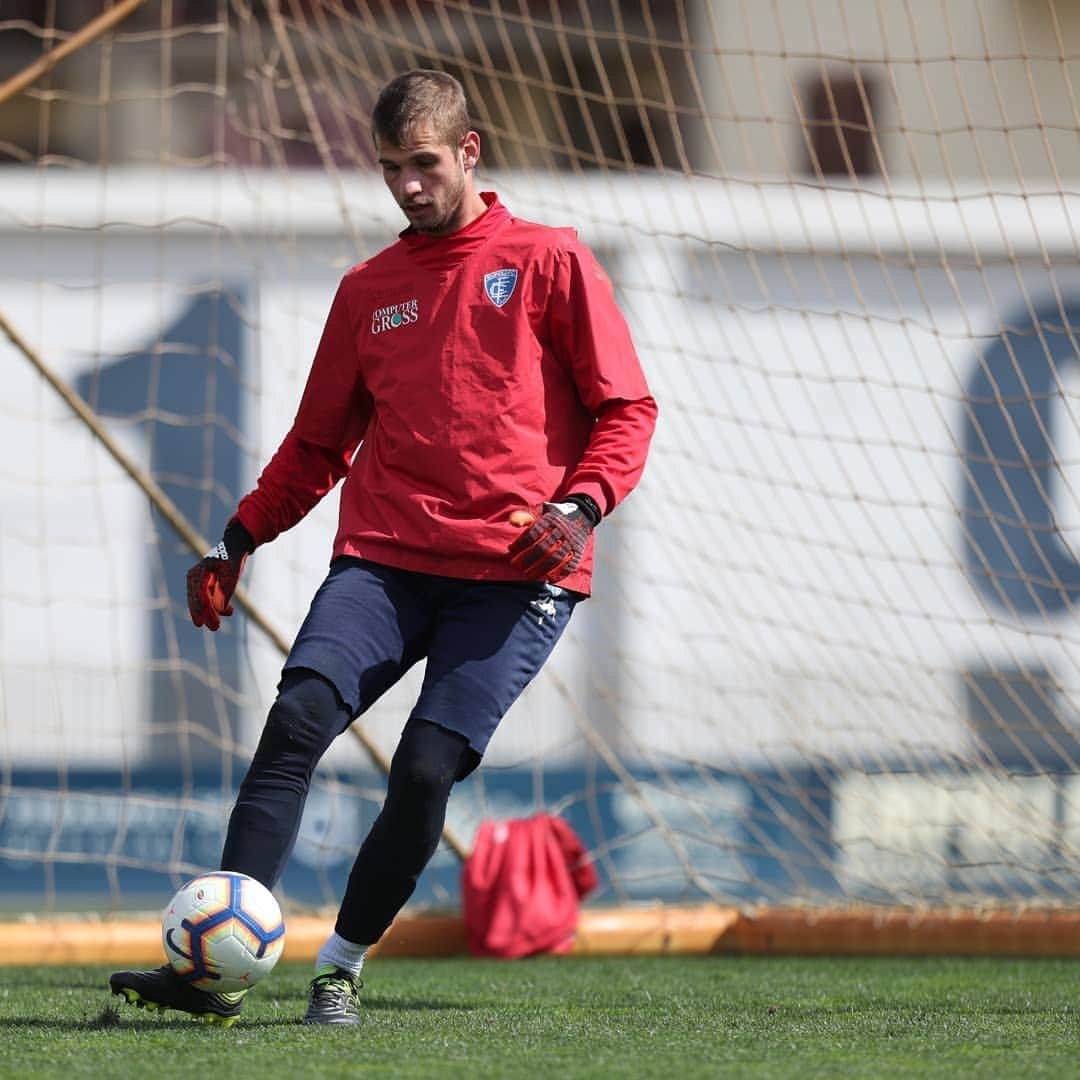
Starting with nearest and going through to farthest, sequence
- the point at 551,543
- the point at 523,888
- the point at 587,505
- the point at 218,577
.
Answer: the point at 551,543, the point at 587,505, the point at 218,577, the point at 523,888

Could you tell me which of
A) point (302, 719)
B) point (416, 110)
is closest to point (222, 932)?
point (302, 719)

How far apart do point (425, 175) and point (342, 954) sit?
1.32 meters

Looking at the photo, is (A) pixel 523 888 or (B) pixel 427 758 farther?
(A) pixel 523 888

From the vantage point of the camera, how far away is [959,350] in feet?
27.6

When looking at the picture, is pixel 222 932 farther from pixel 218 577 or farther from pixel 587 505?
pixel 587 505

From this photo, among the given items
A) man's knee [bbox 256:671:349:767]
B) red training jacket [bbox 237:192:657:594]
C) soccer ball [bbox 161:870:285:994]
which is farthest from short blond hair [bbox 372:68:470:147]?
soccer ball [bbox 161:870:285:994]

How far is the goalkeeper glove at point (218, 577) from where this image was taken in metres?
3.43

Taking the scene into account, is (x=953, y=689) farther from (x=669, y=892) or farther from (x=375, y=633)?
(x=375, y=633)

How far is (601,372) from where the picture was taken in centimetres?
334

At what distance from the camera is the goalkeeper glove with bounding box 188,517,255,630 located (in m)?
3.43

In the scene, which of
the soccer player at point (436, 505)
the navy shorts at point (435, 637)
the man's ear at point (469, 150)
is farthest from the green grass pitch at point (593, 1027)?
the man's ear at point (469, 150)

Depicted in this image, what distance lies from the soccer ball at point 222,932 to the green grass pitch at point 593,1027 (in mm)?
103

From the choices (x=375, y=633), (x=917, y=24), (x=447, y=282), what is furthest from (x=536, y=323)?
(x=917, y=24)

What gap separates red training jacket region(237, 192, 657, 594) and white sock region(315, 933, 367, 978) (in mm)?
643
